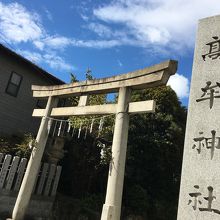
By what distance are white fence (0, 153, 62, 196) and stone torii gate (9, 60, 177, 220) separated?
951mm

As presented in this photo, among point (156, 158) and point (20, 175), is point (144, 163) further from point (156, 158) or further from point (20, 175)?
point (20, 175)

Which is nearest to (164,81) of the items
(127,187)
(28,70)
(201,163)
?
(201,163)

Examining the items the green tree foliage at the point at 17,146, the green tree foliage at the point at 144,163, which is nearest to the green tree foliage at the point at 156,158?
the green tree foliage at the point at 144,163

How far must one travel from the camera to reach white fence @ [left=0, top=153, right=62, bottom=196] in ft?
38.0

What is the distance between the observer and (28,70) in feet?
61.4

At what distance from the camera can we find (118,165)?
8.74 m

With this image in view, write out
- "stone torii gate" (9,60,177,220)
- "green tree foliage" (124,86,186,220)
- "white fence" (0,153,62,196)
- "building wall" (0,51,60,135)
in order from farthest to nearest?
"building wall" (0,51,60,135) < "green tree foliage" (124,86,186,220) < "white fence" (0,153,62,196) < "stone torii gate" (9,60,177,220)

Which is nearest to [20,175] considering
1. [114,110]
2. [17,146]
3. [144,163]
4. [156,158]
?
[17,146]

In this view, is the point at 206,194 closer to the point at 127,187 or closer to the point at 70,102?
the point at 127,187

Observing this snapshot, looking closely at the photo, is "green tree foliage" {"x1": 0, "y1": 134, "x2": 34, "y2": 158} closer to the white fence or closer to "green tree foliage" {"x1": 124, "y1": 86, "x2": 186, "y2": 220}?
the white fence

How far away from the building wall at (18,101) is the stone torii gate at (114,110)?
5738 millimetres

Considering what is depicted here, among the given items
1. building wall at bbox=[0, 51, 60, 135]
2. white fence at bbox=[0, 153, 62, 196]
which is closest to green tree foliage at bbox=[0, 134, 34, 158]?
white fence at bbox=[0, 153, 62, 196]

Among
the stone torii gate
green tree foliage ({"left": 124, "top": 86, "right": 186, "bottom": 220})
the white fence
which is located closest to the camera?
the stone torii gate

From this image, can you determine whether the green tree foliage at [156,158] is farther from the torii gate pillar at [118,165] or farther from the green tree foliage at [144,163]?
the torii gate pillar at [118,165]
